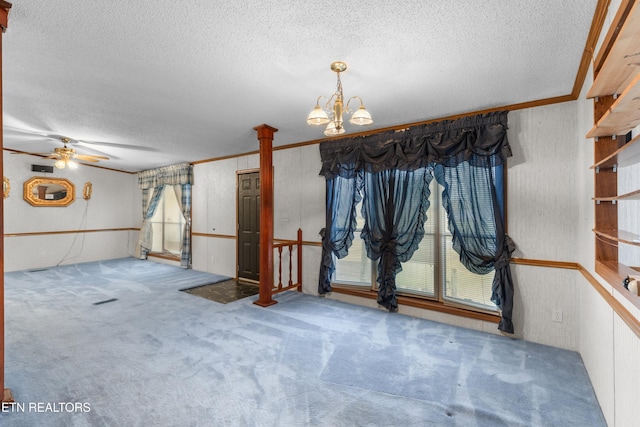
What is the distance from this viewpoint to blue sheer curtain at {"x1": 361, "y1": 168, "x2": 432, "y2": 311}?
3359 millimetres

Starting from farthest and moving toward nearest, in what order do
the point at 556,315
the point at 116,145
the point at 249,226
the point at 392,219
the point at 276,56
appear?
1. the point at 249,226
2. the point at 116,145
3. the point at 392,219
4. the point at 556,315
5. the point at 276,56

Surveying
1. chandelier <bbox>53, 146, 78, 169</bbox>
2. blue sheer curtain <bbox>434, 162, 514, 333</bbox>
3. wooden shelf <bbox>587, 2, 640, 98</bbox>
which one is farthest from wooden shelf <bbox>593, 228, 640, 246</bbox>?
chandelier <bbox>53, 146, 78, 169</bbox>

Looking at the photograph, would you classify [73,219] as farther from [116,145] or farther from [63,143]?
[116,145]

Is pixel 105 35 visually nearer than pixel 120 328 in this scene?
Yes

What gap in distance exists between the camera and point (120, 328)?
121 inches

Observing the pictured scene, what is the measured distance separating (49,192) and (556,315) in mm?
8926

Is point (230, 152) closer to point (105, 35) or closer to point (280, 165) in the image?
point (280, 165)

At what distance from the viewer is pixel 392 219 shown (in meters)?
3.51

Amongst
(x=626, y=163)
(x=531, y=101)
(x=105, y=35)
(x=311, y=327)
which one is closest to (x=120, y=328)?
(x=311, y=327)

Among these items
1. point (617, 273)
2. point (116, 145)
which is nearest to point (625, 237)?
point (617, 273)

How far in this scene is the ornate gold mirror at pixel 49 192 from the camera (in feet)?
19.6

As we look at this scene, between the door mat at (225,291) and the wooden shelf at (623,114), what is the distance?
411cm

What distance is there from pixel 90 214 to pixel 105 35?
6686 millimetres

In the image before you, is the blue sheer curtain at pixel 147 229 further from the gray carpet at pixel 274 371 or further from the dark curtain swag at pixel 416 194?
the dark curtain swag at pixel 416 194
